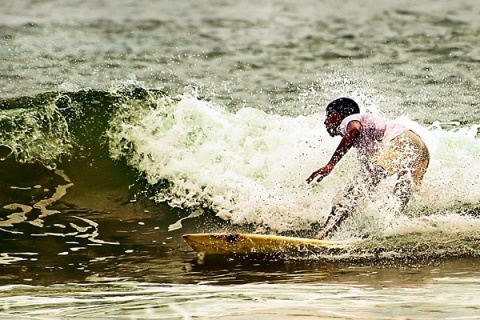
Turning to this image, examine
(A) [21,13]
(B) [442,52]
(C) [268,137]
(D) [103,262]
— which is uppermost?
(A) [21,13]

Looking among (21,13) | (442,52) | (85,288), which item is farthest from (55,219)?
(21,13)

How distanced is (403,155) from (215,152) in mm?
3367

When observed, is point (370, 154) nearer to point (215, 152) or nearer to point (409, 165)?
point (409, 165)

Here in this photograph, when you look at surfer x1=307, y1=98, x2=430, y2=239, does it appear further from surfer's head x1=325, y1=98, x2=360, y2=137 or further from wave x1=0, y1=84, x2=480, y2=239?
wave x1=0, y1=84, x2=480, y2=239

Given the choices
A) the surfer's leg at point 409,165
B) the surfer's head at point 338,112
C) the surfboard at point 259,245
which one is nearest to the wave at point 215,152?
the surfer's leg at point 409,165

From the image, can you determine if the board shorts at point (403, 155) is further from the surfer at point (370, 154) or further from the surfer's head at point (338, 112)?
the surfer's head at point (338, 112)

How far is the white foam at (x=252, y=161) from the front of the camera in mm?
7879

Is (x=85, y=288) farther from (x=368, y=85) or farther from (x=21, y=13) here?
(x=21, y=13)

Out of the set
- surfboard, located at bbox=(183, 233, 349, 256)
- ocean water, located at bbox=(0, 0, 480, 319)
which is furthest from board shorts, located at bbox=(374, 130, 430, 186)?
surfboard, located at bbox=(183, 233, 349, 256)

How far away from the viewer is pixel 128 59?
61.4 feet

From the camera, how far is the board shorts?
268 inches

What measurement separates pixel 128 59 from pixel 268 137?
9675 mm

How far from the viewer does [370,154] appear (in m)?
6.85

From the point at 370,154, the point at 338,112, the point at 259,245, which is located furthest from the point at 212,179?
the point at 259,245
